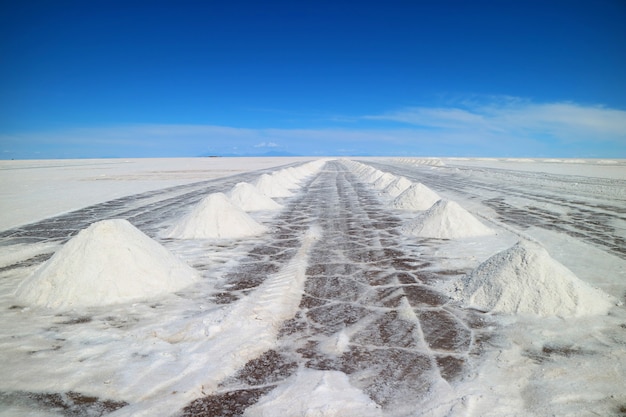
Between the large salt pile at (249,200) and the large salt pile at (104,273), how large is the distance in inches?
272

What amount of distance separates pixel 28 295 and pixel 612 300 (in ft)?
22.6

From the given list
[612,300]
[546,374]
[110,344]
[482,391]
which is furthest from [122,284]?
[612,300]

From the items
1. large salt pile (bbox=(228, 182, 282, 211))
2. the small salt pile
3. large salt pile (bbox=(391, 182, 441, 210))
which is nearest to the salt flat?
large salt pile (bbox=(391, 182, 441, 210))

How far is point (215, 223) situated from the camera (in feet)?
27.7

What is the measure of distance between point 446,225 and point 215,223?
16.2 feet

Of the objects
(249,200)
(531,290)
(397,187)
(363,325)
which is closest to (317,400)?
(363,325)

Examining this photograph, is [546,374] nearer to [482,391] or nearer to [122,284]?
[482,391]

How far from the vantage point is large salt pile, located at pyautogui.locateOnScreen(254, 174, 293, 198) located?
16.0 metres

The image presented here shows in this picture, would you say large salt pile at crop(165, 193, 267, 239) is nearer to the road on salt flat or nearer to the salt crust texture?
the road on salt flat

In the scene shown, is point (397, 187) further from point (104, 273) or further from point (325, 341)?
point (325, 341)

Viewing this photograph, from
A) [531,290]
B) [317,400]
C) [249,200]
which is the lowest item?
[317,400]

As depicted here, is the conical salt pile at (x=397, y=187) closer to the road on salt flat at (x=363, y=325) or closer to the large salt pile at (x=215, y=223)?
the road on salt flat at (x=363, y=325)

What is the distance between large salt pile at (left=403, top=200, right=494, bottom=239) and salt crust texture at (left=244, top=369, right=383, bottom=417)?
560cm

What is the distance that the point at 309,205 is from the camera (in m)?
13.3
